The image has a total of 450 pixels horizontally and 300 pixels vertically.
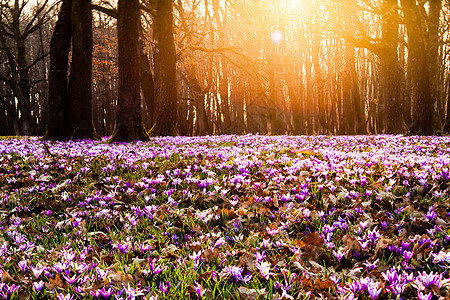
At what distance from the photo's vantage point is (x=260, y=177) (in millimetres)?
4863

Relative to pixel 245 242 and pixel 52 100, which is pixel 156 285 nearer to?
pixel 245 242

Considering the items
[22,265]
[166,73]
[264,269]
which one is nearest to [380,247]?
[264,269]

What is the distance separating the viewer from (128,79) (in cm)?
1138

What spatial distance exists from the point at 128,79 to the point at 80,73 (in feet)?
7.71

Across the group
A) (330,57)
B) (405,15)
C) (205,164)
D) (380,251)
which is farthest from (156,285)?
(330,57)

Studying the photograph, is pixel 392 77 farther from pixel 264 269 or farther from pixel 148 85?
pixel 264 269

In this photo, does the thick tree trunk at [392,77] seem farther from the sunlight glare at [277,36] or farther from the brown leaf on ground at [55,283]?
the brown leaf on ground at [55,283]

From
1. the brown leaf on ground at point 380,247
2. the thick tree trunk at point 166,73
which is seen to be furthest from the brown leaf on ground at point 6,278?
the thick tree trunk at point 166,73

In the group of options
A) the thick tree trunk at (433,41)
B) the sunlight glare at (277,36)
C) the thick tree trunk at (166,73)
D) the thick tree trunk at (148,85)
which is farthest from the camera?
the sunlight glare at (277,36)

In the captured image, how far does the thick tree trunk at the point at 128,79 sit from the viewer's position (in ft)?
37.0

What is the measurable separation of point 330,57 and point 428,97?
17.7 m

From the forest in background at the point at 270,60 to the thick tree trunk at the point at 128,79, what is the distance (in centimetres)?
11

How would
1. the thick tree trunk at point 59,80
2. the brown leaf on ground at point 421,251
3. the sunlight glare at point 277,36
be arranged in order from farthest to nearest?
1. the sunlight glare at point 277,36
2. the thick tree trunk at point 59,80
3. the brown leaf on ground at point 421,251

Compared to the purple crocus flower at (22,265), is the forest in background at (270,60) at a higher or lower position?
higher
